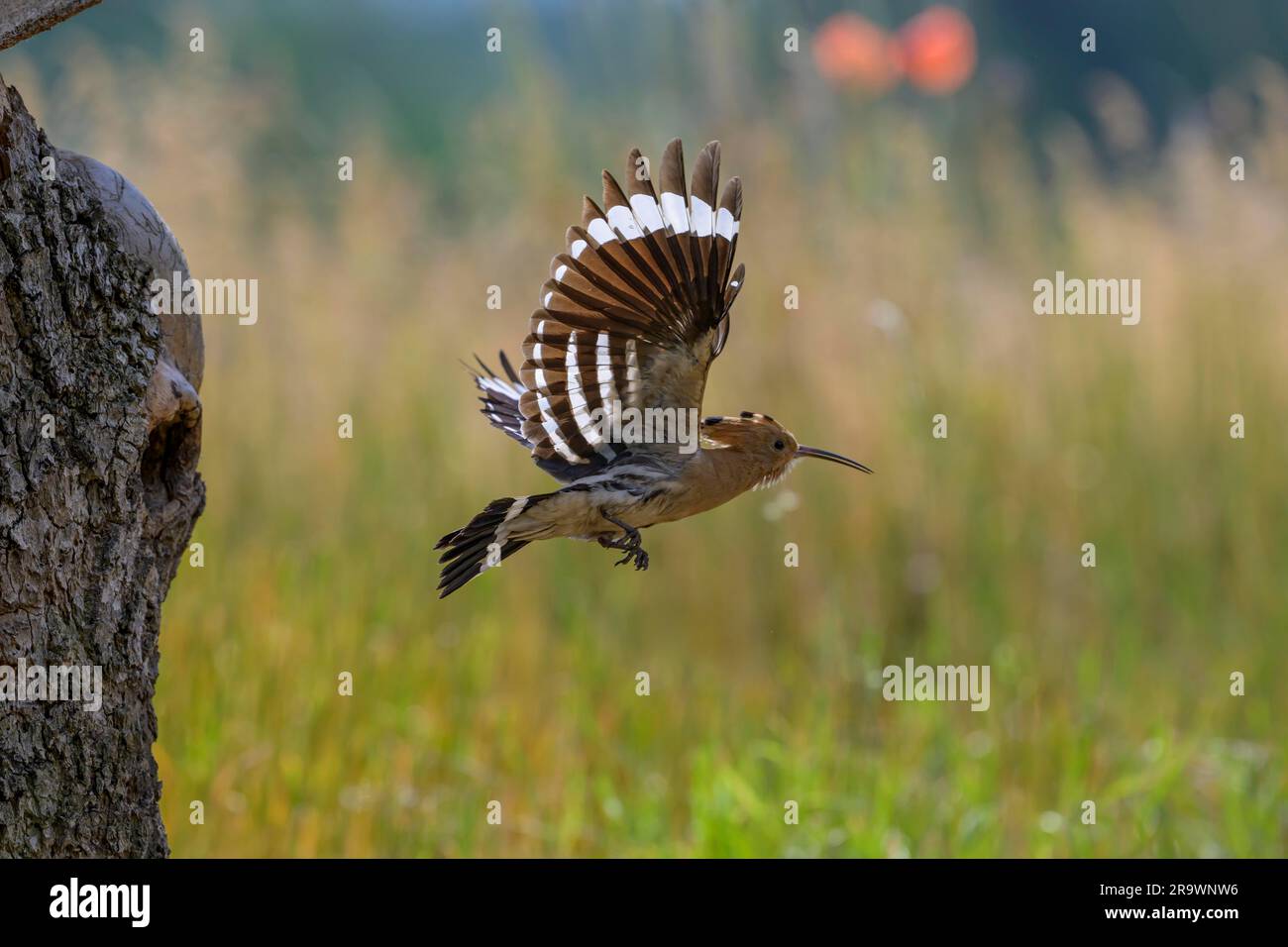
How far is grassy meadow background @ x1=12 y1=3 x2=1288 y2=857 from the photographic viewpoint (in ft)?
13.5

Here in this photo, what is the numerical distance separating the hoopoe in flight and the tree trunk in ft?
1.77

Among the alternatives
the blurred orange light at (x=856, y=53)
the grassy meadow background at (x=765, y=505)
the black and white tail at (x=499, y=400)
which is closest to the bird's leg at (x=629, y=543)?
the black and white tail at (x=499, y=400)

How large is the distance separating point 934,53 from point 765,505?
2.67m

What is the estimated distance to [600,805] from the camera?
13.7 feet

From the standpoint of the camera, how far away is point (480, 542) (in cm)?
210

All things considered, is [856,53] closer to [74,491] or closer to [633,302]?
[633,302]

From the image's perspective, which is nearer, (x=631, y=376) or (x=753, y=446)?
(x=631, y=376)

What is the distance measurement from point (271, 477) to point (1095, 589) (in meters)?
2.98

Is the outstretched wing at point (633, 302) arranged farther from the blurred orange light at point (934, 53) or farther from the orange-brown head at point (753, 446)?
the blurred orange light at point (934, 53)

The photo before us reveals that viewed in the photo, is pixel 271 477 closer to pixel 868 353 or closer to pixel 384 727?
pixel 384 727

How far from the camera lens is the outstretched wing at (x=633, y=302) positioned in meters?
1.85

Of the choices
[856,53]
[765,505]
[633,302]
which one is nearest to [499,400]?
[633,302]

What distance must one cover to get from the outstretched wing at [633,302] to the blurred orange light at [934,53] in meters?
4.17
